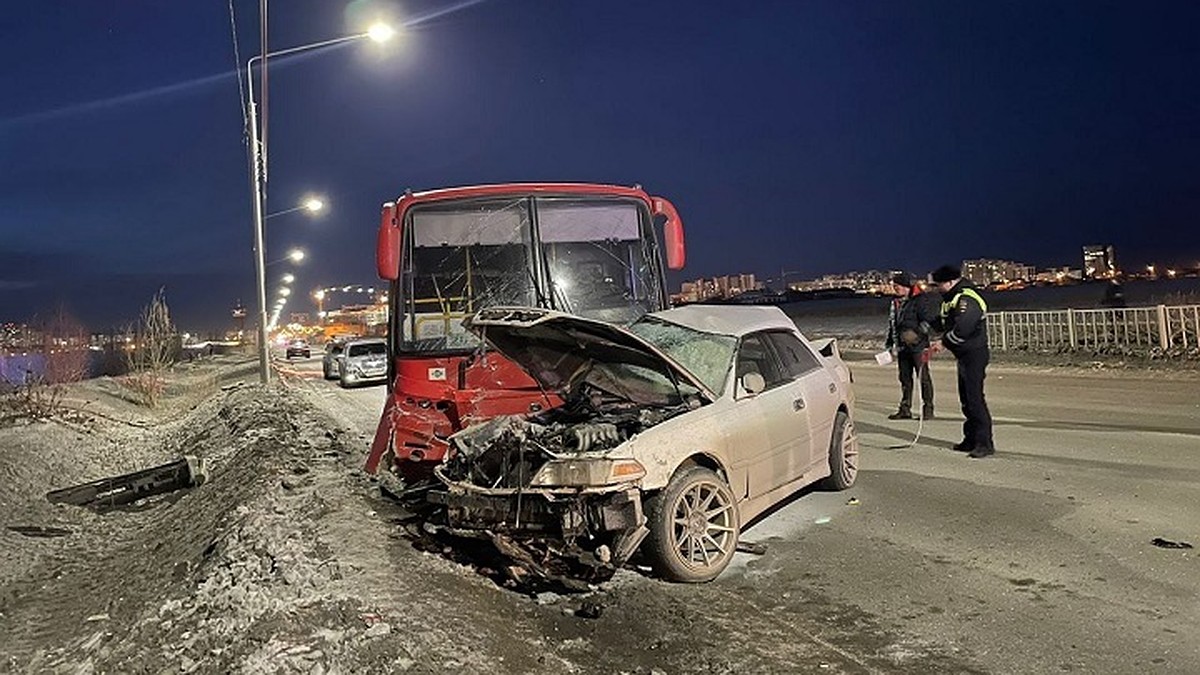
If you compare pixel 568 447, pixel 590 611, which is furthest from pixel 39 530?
pixel 590 611

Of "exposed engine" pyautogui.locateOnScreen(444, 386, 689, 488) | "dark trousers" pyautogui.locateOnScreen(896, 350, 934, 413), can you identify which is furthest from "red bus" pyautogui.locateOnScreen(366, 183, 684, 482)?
"dark trousers" pyautogui.locateOnScreen(896, 350, 934, 413)

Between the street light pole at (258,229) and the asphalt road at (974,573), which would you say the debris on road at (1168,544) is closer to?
the asphalt road at (974,573)

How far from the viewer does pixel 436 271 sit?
8133 mm

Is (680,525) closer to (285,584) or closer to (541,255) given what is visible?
(285,584)

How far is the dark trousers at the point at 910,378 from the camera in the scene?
10.9m

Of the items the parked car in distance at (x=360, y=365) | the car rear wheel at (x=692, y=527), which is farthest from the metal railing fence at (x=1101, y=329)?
the parked car in distance at (x=360, y=365)

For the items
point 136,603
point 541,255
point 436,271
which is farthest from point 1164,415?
point 136,603

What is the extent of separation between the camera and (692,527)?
5.19m

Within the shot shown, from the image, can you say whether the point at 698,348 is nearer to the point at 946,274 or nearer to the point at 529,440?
the point at 529,440

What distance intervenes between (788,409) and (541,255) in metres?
3.13

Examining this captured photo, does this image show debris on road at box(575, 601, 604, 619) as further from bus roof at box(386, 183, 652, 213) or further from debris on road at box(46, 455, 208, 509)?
debris on road at box(46, 455, 208, 509)

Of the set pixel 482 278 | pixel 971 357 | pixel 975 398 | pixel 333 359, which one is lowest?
pixel 975 398

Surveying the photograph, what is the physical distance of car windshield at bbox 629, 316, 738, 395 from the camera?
19.4ft

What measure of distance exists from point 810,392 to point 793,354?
383 millimetres
